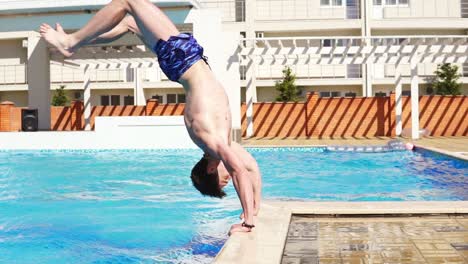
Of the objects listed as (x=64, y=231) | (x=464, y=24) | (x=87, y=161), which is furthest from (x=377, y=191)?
(x=464, y=24)

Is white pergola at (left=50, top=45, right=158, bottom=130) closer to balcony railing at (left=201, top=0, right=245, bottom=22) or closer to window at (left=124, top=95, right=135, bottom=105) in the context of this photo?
balcony railing at (left=201, top=0, right=245, bottom=22)

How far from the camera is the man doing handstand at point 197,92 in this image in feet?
11.4

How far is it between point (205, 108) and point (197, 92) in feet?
0.46

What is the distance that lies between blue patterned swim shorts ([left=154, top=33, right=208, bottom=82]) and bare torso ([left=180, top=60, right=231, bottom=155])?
5 centimetres

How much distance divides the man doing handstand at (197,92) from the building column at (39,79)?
676 inches

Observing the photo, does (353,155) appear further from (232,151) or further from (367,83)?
(367,83)

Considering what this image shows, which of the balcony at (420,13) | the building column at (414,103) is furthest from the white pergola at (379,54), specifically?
the balcony at (420,13)

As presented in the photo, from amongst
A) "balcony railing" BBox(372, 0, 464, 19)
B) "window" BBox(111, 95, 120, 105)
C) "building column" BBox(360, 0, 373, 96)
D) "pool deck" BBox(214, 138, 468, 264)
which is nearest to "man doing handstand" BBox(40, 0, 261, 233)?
"pool deck" BBox(214, 138, 468, 264)

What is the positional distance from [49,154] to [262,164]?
6925mm

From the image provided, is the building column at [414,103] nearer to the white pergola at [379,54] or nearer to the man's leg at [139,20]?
the white pergola at [379,54]

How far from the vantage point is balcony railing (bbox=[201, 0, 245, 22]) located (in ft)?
98.3

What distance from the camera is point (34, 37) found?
1994 cm

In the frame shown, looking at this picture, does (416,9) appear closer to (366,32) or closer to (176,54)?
(366,32)

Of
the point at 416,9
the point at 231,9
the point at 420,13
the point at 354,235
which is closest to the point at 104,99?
the point at 231,9
